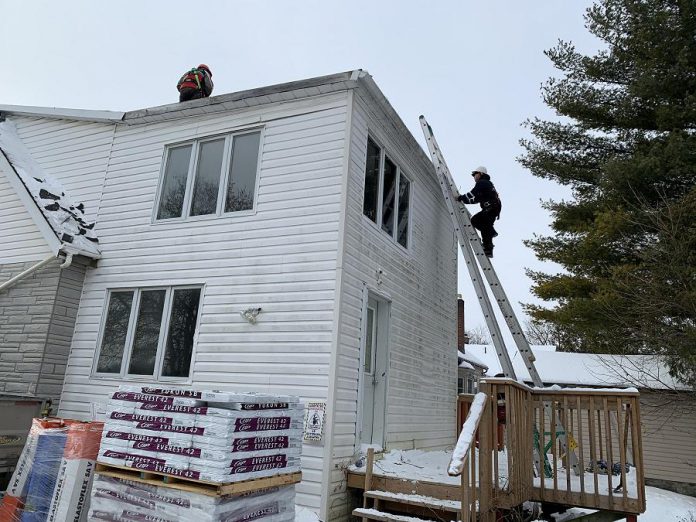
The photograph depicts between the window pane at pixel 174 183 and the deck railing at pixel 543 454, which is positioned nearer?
the deck railing at pixel 543 454

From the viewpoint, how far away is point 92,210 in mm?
8719

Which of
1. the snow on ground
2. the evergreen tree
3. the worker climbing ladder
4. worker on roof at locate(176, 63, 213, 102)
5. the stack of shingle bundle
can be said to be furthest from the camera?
the evergreen tree

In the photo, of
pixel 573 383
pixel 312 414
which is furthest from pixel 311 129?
pixel 573 383

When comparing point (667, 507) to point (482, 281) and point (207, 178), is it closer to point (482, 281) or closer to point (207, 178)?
point (482, 281)

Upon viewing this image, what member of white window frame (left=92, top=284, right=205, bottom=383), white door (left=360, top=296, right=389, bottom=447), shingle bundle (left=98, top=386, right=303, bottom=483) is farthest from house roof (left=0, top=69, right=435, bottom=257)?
shingle bundle (left=98, top=386, right=303, bottom=483)

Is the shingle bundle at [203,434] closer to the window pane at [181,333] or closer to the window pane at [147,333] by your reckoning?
the window pane at [181,333]

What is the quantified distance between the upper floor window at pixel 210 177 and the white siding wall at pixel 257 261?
190 millimetres

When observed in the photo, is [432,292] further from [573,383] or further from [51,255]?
[573,383]

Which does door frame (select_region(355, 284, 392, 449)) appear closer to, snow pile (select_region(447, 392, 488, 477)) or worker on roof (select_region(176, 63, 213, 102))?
snow pile (select_region(447, 392, 488, 477))

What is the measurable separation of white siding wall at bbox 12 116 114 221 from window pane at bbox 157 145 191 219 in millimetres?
1447

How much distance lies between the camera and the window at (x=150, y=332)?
A: 278 inches

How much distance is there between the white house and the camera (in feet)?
20.8

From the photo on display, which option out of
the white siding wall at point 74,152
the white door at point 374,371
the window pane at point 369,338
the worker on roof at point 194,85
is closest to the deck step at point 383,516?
the white door at point 374,371

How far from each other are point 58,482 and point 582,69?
16.7 meters
